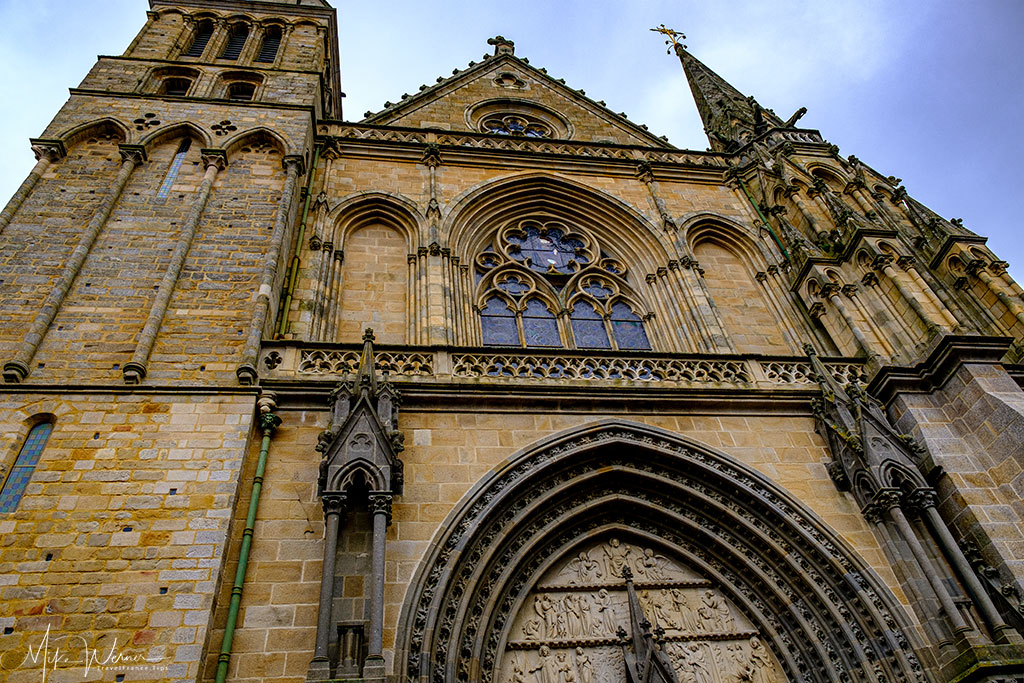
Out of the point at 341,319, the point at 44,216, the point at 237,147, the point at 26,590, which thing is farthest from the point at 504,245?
the point at 26,590

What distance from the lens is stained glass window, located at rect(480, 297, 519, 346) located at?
10028 mm

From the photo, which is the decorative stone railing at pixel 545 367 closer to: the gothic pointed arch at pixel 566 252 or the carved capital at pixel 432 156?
the gothic pointed arch at pixel 566 252

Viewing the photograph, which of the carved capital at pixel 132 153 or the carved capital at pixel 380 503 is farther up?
the carved capital at pixel 132 153

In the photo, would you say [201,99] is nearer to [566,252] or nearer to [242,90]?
[242,90]

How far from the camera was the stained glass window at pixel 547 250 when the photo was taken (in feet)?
38.0

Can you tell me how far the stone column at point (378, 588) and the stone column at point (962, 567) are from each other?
5.54m

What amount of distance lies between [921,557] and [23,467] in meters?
8.62

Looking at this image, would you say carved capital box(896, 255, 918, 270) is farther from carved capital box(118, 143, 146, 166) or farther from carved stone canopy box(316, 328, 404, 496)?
carved capital box(118, 143, 146, 166)

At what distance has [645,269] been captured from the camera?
11641 millimetres

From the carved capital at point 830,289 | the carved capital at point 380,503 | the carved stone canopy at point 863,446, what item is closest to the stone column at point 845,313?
the carved capital at point 830,289

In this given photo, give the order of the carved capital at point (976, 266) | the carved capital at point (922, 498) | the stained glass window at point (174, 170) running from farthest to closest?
the carved capital at point (976, 266)
the stained glass window at point (174, 170)
the carved capital at point (922, 498)

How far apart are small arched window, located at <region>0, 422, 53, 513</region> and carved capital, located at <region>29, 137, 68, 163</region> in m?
5.23

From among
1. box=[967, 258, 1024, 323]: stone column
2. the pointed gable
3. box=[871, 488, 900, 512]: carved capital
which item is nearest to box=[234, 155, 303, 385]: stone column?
the pointed gable
